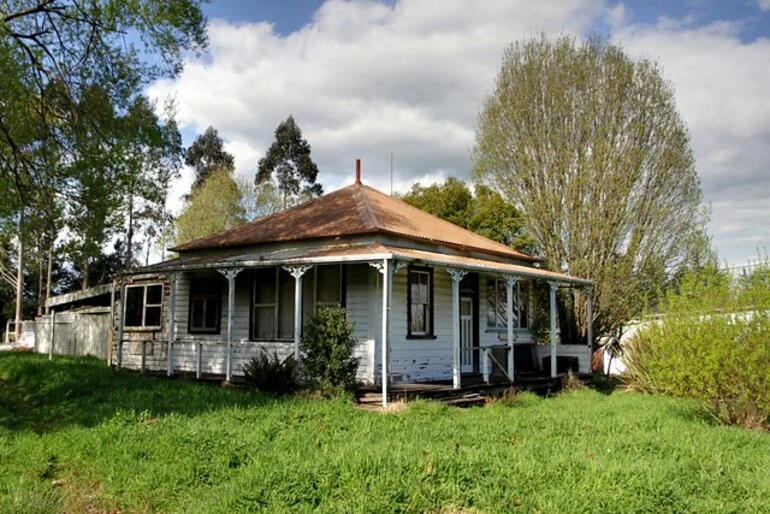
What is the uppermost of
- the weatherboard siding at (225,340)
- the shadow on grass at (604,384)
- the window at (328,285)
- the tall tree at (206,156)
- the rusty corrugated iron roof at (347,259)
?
the tall tree at (206,156)

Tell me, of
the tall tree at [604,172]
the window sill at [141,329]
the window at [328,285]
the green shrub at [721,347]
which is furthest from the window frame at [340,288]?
the tall tree at [604,172]

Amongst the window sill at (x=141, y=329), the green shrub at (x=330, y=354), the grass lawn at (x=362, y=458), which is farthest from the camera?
the window sill at (x=141, y=329)

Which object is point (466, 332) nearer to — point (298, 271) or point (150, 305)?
point (298, 271)

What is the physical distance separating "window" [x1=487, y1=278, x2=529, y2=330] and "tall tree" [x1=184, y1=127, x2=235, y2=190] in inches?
1277

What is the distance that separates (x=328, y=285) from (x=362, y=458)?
7.74 m

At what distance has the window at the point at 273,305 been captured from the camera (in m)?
15.0

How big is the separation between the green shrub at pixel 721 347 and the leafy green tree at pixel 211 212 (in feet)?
98.3

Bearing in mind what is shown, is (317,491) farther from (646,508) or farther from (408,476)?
(646,508)

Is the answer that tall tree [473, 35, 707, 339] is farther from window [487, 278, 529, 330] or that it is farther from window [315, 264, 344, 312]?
window [315, 264, 344, 312]

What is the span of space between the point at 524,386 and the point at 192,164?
3811 centimetres

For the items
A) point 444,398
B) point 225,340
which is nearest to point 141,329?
point 225,340

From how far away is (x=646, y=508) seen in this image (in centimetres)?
584

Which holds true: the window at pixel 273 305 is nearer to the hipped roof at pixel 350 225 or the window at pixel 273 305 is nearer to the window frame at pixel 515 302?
the hipped roof at pixel 350 225

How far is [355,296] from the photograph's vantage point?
45.3ft
